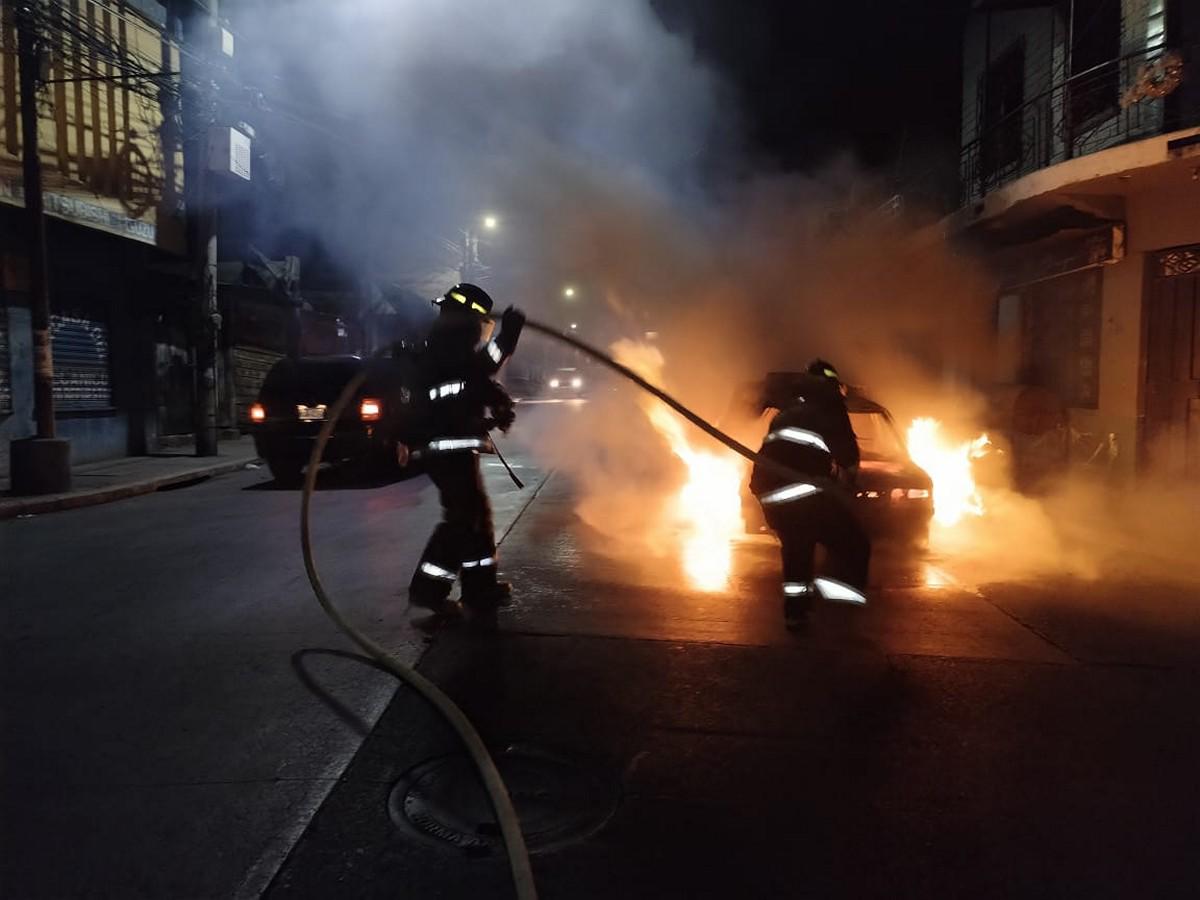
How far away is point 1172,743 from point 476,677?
2.81m

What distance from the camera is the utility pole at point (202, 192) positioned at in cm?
1270

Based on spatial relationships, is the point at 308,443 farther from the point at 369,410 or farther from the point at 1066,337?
the point at 1066,337

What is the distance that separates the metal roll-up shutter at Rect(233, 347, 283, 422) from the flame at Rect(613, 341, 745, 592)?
9.76 metres

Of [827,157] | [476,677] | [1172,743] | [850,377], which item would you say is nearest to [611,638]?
[476,677]

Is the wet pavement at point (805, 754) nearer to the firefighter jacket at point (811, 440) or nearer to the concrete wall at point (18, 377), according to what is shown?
the firefighter jacket at point (811, 440)

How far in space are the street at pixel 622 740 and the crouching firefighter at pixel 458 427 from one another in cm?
34

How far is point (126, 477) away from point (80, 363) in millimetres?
2969

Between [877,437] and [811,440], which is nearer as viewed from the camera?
[811,440]

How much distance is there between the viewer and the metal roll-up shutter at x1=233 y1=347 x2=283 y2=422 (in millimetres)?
18234

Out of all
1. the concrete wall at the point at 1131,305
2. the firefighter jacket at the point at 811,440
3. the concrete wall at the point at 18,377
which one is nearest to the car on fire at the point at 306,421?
the concrete wall at the point at 18,377

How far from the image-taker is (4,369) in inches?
439

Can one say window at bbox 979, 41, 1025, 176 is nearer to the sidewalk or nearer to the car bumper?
the car bumper

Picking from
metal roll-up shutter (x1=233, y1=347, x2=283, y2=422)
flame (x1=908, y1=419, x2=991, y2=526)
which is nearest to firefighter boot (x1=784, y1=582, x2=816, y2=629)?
flame (x1=908, y1=419, x2=991, y2=526)

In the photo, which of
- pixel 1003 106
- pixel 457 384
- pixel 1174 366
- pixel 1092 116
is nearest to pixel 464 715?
pixel 457 384
